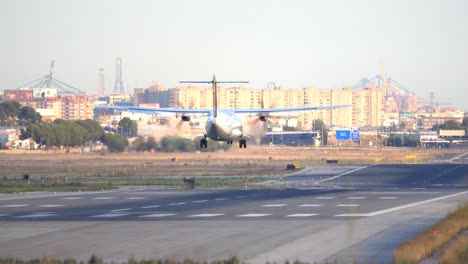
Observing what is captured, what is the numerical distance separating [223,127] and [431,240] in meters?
34.6

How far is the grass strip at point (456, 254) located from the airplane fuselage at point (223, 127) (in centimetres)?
3439

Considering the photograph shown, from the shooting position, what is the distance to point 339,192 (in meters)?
91.8

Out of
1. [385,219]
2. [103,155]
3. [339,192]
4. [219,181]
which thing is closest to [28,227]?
[385,219]

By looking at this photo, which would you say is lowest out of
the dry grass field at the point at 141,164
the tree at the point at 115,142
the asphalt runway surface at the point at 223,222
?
the asphalt runway surface at the point at 223,222

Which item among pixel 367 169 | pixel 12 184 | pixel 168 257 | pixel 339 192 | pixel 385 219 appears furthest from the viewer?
pixel 367 169

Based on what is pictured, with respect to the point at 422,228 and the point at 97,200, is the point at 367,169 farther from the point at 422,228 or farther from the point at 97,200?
the point at 422,228

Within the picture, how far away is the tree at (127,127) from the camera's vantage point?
381 ft

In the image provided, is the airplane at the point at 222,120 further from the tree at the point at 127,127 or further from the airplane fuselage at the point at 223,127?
the tree at the point at 127,127

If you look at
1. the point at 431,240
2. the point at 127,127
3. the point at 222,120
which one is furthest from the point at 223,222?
the point at 127,127

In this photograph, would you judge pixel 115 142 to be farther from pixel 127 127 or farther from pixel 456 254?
pixel 456 254

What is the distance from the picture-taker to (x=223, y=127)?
78.9 metres

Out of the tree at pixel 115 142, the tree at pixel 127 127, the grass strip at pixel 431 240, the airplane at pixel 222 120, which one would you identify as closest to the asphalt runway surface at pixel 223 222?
the grass strip at pixel 431 240

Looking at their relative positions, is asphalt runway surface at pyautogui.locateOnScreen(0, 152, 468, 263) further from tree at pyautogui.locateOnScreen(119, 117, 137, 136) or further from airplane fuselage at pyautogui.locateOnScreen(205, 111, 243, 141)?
tree at pyautogui.locateOnScreen(119, 117, 137, 136)

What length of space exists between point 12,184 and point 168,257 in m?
65.8
